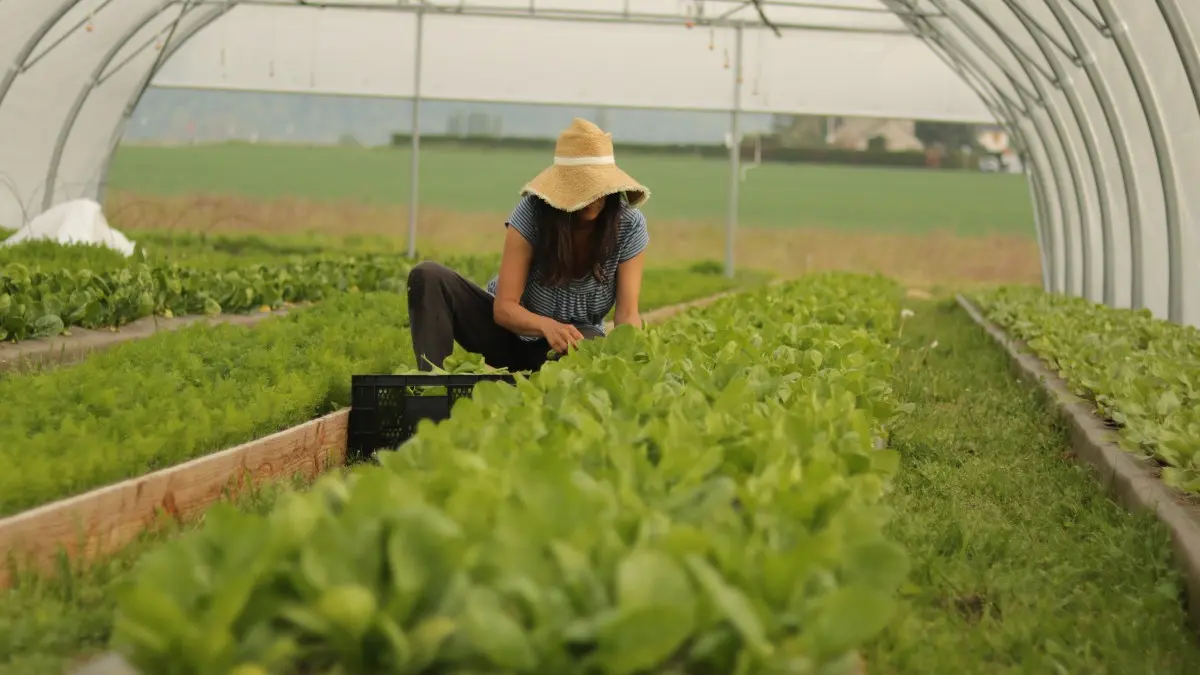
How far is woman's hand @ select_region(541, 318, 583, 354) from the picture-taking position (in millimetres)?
4902

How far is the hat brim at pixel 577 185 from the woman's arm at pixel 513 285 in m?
0.23

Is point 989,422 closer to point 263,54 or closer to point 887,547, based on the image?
point 887,547

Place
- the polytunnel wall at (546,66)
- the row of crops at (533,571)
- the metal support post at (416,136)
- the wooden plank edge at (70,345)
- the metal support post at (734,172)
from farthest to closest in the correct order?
the metal support post at (734,172)
the metal support post at (416,136)
the polytunnel wall at (546,66)
the wooden plank edge at (70,345)
the row of crops at (533,571)

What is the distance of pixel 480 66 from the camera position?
16828 mm

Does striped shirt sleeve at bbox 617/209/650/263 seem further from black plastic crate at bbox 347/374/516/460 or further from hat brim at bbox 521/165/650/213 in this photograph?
black plastic crate at bbox 347/374/516/460

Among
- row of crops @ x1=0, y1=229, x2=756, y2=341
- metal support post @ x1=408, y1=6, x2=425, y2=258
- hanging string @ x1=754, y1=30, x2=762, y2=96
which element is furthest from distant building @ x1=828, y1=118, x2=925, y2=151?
row of crops @ x1=0, y1=229, x2=756, y2=341

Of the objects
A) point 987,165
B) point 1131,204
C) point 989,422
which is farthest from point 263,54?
point 989,422

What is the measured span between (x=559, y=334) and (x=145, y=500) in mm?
1882

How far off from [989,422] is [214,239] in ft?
41.8

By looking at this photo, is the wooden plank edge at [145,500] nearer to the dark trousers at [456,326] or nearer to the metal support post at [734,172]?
the dark trousers at [456,326]

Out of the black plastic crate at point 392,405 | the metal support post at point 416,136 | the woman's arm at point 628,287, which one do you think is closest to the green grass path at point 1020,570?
the woman's arm at point 628,287

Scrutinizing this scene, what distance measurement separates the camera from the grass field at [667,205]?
17.4 meters

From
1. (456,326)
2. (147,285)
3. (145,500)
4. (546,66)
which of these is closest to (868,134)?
(546,66)

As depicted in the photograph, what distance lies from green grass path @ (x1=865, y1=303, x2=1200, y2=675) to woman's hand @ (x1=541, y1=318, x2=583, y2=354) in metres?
1.30
